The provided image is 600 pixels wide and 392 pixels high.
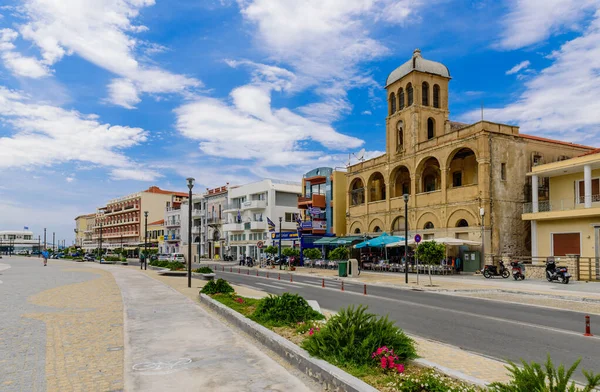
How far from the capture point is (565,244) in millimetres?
30500

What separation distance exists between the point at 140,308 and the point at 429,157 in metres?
31.5

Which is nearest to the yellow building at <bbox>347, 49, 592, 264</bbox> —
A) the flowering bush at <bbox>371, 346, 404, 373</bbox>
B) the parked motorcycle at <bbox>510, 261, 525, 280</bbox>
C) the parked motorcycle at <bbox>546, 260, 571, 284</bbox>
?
the parked motorcycle at <bbox>510, 261, 525, 280</bbox>

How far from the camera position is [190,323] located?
10891 millimetres

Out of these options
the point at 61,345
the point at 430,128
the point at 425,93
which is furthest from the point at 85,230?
the point at 61,345

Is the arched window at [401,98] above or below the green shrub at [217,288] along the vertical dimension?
above

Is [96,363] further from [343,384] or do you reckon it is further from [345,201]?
[345,201]

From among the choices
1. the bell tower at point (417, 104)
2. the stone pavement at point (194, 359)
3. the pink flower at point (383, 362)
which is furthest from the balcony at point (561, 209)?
the pink flower at point (383, 362)

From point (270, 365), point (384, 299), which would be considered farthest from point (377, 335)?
point (384, 299)

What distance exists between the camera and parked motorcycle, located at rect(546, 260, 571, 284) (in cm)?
2397

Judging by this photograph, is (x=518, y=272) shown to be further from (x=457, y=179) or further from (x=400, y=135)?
(x=400, y=135)

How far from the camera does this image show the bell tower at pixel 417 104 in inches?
1625

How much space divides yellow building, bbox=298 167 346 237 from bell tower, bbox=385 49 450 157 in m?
11.5

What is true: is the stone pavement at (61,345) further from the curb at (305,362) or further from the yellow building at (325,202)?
the yellow building at (325,202)

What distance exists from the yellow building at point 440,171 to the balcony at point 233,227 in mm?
21994
